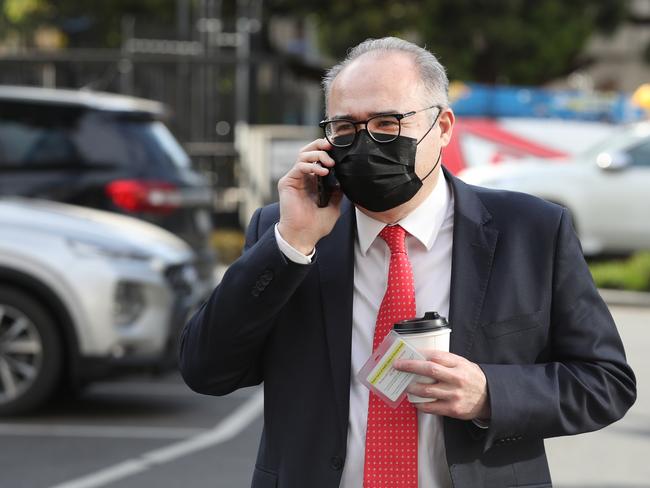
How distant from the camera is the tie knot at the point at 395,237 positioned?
297cm

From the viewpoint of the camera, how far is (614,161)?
17.2m

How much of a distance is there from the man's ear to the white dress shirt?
0.09 metres

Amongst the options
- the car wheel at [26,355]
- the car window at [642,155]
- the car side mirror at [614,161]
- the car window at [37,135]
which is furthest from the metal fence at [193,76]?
the car wheel at [26,355]

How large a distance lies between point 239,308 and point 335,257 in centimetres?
23

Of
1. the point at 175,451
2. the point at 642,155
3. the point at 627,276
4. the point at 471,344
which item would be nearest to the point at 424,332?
the point at 471,344

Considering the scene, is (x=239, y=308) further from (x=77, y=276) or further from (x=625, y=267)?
(x=625, y=267)

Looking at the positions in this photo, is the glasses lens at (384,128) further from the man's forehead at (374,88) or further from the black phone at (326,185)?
the black phone at (326,185)

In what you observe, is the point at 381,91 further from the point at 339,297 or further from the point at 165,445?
the point at 165,445

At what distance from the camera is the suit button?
288 cm

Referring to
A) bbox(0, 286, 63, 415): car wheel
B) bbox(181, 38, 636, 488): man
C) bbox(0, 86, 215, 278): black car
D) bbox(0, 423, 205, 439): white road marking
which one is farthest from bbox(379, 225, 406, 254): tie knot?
bbox(0, 86, 215, 278): black car

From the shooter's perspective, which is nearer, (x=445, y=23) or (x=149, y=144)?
(x=149, y=144)

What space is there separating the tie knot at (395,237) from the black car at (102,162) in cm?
619

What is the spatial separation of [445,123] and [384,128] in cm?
19

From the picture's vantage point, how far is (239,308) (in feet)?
9.60
